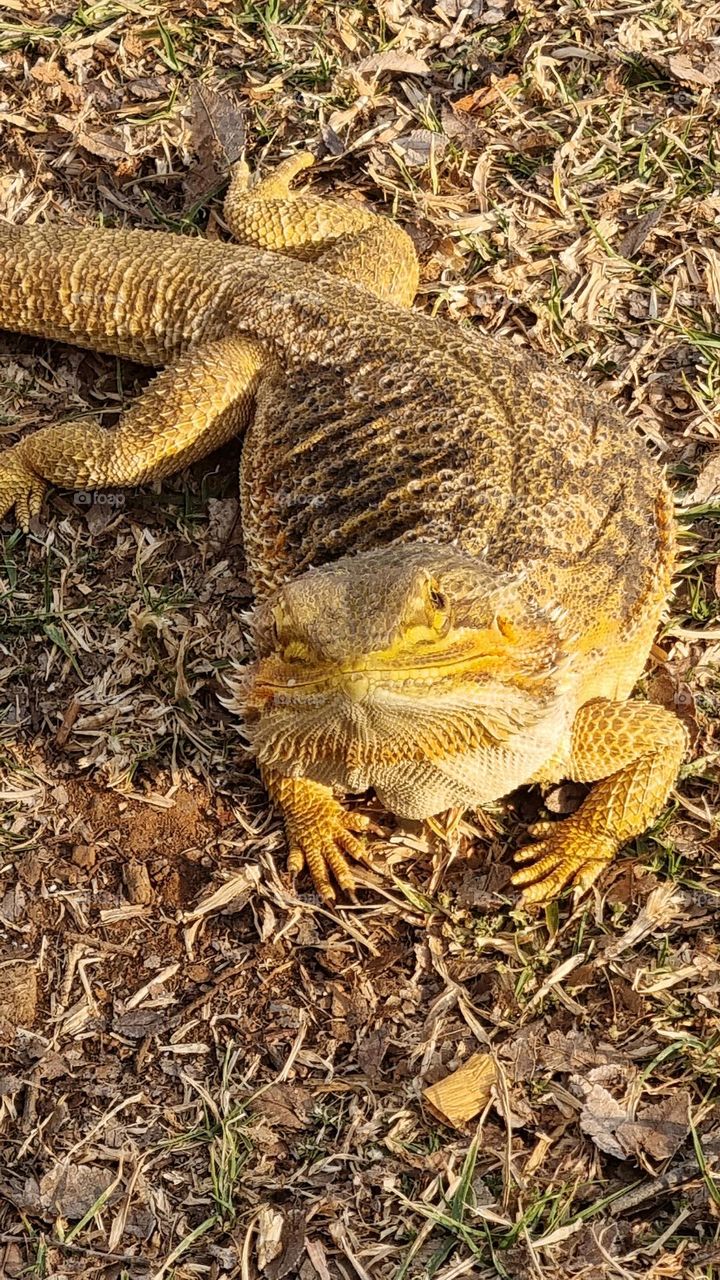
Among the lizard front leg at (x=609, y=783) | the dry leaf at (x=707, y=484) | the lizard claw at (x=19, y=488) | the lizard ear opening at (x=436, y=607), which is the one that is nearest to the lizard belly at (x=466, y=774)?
the lizard front leg at (x=609, y=783)

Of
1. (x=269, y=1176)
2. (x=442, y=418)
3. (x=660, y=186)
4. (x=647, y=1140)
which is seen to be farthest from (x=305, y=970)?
(x=660, y=186)

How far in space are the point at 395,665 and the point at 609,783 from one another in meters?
1.74

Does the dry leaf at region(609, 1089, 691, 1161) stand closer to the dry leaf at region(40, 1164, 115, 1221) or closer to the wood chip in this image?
the wood chip

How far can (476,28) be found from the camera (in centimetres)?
696

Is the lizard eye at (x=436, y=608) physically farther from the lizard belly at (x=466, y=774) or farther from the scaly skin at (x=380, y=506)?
the lizard belly at (x=466, y=774)

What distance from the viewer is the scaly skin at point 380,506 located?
358 cm

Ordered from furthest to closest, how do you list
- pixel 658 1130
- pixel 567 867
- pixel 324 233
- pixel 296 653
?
pixel 324 233 < pixel 567 867 < pixel 658 1130 < pixel 296 653

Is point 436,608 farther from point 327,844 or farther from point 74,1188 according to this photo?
point 74,1188

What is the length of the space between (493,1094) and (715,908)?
1.05m

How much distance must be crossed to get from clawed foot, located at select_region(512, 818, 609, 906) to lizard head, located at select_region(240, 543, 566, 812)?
953 mm

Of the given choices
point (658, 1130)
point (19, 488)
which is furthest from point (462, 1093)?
point (19, 488)

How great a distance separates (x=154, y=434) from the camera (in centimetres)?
568

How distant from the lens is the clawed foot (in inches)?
188

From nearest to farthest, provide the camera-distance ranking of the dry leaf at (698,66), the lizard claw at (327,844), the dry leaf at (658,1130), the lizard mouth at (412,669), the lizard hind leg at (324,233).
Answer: the lizard mouth at (412,669) < the dry leaf at (658,1130) < the lizard claw at (327,844) < the lizard hind leg at (324,233) < the dry leaf at (698,66)
